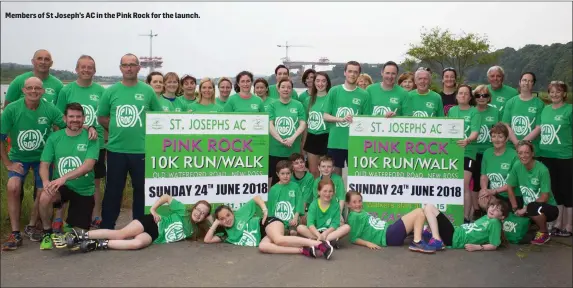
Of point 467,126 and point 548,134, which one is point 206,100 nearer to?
point 467,126

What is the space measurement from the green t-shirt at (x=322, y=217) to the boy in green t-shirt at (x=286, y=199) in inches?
14.7

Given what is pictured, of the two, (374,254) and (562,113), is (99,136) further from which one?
(562,113)

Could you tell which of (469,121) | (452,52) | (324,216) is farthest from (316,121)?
(452,52)

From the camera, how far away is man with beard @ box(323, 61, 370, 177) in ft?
23.8

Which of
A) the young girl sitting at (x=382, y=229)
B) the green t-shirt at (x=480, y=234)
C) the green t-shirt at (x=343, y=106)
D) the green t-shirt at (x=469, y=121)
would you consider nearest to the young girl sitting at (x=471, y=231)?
the green t-shirt at (x=480, y=234)

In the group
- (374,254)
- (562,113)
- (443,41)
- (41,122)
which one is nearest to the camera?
(374,254)

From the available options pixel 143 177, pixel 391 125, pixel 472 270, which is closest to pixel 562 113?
pixel 391 125

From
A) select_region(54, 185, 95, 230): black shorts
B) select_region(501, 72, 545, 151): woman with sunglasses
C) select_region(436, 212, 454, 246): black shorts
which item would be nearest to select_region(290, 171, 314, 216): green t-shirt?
select_region(436, 212, 454, 246): black shorts

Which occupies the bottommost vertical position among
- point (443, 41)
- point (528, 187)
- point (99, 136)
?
point (528, 187)

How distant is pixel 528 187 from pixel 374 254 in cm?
216

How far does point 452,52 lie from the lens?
164ft

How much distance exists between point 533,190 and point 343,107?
100 inches

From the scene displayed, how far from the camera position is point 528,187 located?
6.57 m

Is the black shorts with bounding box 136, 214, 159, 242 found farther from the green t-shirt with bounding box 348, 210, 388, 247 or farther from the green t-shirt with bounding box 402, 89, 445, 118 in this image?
the green t-shirt with bounding box 402, 89, 445, 118
